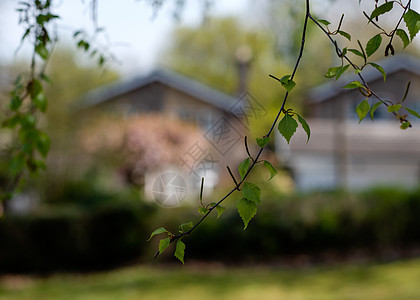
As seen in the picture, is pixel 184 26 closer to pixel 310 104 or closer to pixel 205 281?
pixel 310 104

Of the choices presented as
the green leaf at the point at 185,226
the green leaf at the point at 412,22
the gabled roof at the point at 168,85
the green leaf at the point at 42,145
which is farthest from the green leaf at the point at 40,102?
the gabled roof at the point at 168,85

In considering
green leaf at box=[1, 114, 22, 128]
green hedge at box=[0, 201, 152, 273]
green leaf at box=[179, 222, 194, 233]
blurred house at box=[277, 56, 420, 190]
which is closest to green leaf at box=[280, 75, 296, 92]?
green leaf at box=[179, 222, 194, 233]

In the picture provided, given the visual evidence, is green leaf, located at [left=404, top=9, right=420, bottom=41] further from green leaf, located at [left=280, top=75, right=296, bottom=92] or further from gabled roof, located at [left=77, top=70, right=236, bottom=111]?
gabled roof, located at [left=77, top=70, right=236, bottom=111]

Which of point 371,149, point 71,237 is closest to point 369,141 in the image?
point 371,149

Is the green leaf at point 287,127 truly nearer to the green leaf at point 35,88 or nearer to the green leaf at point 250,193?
the green leaf at point 250,193

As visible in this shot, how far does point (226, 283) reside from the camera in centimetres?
707

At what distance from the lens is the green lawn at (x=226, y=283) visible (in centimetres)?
636

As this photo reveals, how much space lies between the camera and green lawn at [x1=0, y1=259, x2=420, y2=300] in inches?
250

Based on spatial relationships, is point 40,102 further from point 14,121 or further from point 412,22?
point 412,22

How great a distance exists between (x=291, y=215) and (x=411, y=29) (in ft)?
24.1

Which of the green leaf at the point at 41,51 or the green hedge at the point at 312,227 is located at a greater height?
the green hedge at the point at 312,227

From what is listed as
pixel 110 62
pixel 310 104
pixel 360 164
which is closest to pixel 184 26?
pixel 310 104

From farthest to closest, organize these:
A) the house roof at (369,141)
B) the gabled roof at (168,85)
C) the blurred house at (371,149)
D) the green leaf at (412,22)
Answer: the gabled roof at (168,85), the blurred house at (371,149), the house roof at (369,141), the green leaf at (412,22)

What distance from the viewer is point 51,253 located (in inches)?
323
